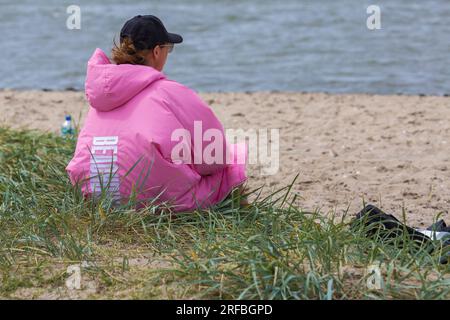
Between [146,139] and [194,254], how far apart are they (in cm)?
79

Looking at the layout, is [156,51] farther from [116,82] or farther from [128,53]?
[116,82]

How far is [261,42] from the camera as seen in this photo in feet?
39.0

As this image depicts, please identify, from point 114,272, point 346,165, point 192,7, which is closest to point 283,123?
point 346,165

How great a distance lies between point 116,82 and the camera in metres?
4.70

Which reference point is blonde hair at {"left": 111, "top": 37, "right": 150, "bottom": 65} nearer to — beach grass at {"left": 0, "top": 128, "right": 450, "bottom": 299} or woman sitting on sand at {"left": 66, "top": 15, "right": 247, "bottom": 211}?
woman sitting on sand at {"left": 66, "top": 15, "right": 247, "bottom": 211}

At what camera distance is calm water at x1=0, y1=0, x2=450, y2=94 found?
10.2 meters

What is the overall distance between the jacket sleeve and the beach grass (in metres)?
0.22

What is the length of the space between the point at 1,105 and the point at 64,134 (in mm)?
1926

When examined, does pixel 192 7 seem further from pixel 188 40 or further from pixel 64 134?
pixel 64 134

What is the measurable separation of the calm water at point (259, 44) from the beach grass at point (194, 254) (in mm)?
5263

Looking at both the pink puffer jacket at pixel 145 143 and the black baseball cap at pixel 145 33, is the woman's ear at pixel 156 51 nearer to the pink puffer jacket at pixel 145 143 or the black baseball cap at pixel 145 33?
the black baseball cap at pixel 145 33

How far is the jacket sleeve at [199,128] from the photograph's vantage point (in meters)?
4.65

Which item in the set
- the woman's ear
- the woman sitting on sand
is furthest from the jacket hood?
the woman's ear

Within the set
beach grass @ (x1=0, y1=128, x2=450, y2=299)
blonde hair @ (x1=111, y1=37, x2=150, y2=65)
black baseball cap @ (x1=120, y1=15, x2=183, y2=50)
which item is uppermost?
black baseball cap @ (x1=120, y1=15, x2=183, y2=50)
